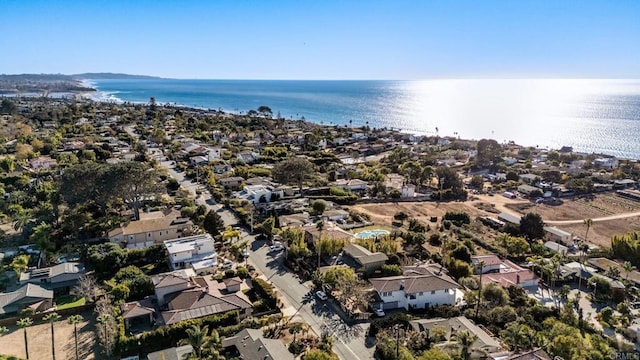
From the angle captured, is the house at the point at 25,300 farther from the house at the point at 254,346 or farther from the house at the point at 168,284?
the house at the point at 254,346

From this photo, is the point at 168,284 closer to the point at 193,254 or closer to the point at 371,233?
the point at 193,254

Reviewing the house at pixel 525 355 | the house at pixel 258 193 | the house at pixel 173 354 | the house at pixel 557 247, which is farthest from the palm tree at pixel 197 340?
the house at pixel 557 247

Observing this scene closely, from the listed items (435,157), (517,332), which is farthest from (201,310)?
(435,157)

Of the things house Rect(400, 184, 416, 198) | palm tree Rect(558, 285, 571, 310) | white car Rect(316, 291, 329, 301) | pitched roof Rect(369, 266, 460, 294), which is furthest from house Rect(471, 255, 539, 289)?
house Rect(400, 184, 416, 198)

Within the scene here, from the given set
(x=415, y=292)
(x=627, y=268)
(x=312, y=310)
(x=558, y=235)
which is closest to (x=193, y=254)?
(x=312, y=310)

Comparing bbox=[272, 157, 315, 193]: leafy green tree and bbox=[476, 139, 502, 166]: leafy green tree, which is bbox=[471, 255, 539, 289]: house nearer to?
bbox=[272, 157, 315, 193]: leafy green tree

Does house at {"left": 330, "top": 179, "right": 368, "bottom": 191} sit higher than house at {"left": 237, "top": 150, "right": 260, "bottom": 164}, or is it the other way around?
house at {"left": 237, "top": 150, "right": 260, "bottom": 164}
